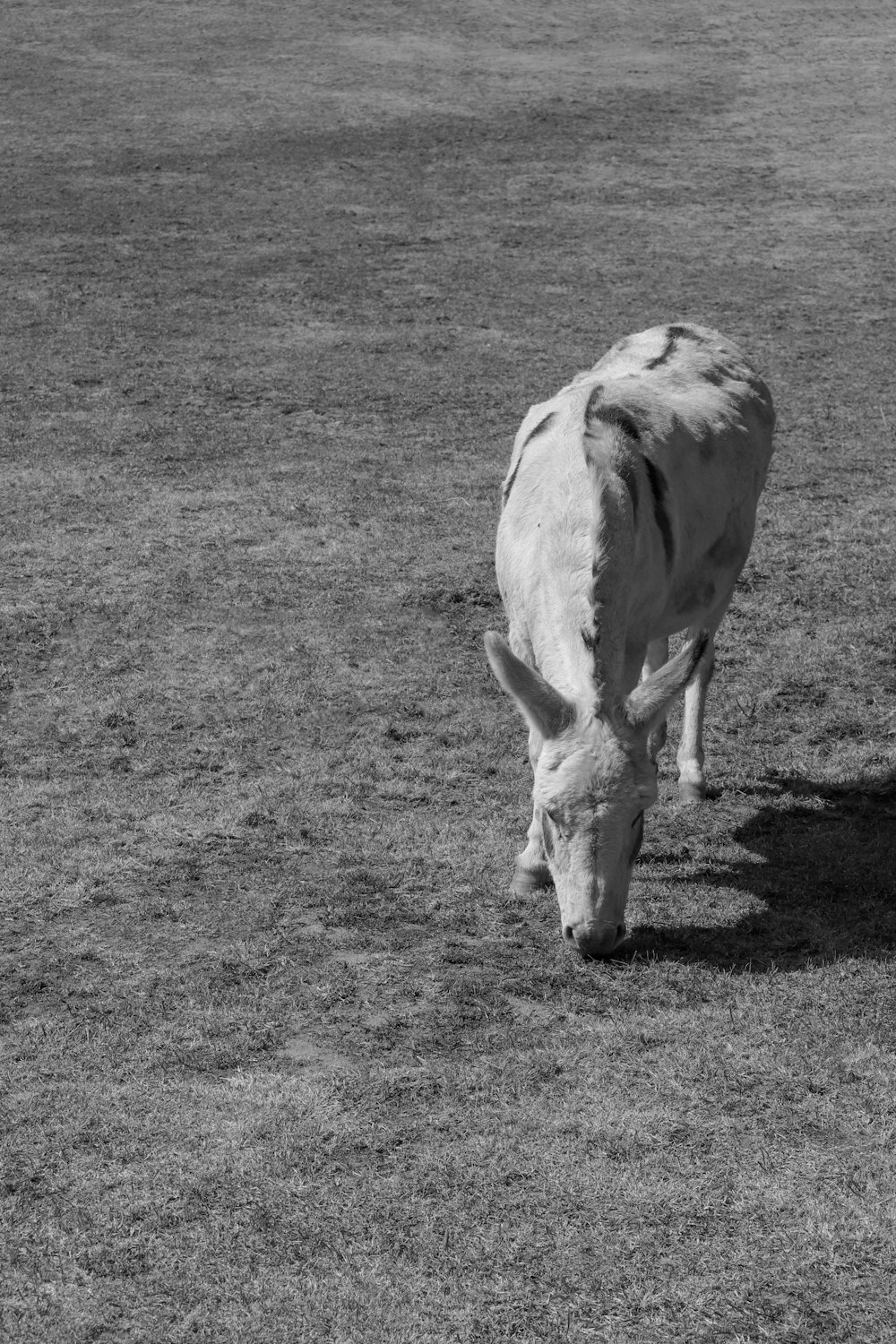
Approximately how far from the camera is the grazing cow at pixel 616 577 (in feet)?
17.5

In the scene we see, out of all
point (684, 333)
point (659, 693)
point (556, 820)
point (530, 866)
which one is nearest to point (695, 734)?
point (530, 866)

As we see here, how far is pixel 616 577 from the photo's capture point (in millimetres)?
5891

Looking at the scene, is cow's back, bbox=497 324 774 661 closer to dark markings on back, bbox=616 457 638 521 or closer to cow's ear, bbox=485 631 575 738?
dark markings on back, bbox=616 457 638 521

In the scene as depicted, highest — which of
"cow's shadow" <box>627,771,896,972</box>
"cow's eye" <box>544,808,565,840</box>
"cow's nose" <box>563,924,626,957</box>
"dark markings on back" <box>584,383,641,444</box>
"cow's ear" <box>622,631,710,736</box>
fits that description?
"dark markings on back" <box>584,383,641,444</box>

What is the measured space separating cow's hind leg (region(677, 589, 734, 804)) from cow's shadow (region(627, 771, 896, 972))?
0.33m

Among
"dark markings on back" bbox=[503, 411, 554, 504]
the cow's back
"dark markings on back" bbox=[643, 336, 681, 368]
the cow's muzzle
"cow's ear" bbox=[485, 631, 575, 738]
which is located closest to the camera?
"cow's ear" bbox=[485, 631, 575, 738]

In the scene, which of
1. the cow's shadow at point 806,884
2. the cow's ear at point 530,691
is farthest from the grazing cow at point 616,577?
the cow's shadow at point 806,884

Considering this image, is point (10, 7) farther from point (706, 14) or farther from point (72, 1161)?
point (72, 1161)

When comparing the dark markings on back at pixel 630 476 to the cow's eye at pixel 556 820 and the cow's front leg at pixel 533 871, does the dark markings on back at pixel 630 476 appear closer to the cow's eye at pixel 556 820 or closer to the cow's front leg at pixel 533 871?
the cow's front leg at pixel 533 871

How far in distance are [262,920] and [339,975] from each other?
52 centimetres

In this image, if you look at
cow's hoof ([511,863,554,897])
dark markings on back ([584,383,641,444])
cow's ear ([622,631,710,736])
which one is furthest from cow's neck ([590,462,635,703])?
cow's hoof ([511,863,554,897])

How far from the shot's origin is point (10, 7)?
30.1 m

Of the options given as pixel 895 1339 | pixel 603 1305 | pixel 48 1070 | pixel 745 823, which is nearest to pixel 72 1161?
pixel 48 1070

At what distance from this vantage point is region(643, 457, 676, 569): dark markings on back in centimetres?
653
